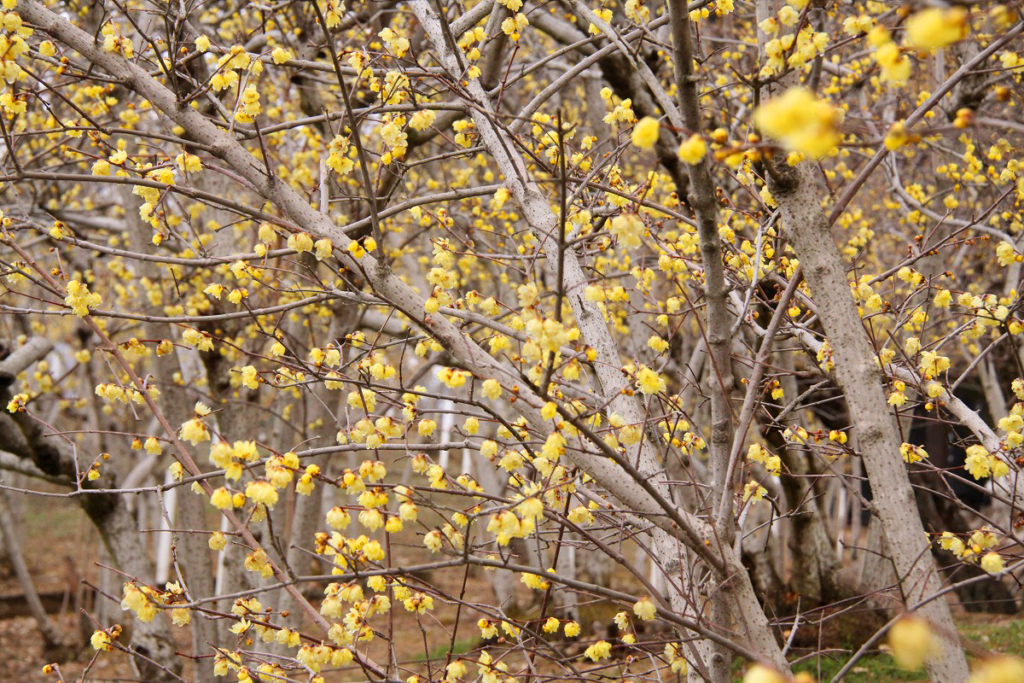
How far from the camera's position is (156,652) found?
585cm

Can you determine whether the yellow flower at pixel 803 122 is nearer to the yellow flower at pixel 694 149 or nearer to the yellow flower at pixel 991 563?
the yellow flower at pixel 694 149

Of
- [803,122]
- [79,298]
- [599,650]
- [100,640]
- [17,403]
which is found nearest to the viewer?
[803,122]

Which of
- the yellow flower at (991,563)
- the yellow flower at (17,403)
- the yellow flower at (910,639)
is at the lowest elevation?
the yellow flower at (991,563)

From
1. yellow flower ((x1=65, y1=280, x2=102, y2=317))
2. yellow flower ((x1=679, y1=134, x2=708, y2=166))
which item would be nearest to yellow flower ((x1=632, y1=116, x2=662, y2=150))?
yellow flower ((x1=679, y1=134, x2=708, y2=166))

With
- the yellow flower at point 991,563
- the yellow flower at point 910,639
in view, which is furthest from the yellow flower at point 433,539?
the yellow flower at point 991,563

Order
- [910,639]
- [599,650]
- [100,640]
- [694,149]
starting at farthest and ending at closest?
1. [599,650]
2. [100,640]
3. [694,149]
4. [910,639]

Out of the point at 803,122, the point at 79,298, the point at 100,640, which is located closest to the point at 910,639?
the point at 803,122

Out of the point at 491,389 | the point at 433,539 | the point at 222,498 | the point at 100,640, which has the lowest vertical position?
the point at 100,640

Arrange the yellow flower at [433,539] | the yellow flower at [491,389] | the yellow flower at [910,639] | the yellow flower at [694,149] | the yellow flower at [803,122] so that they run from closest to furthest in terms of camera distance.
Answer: the yellow flower at [803,122], the yellow flower at [910,639], the yellow flower at [694,149], the yellow flower at [433,539], the yellow flower at [491,389]

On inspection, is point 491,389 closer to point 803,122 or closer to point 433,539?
point 433,539

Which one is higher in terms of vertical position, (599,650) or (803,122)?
(803,122)

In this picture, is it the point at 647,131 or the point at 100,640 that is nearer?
the point at 647,131

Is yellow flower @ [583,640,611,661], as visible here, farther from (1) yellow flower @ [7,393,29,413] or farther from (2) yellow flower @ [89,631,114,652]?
(1) yellow flower @ [7,393,29,413]

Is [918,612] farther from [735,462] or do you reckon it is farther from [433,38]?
[433,38]
